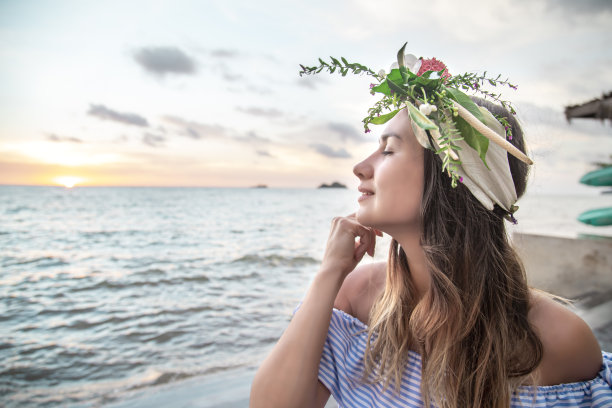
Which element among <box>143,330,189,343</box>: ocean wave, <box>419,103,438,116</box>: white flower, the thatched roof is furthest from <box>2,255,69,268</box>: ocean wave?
the thatched roof

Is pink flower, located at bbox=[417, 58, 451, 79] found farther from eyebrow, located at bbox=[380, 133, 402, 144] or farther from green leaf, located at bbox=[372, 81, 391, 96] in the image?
eyebrow, located at bbox=[380, 133, 402, 144]

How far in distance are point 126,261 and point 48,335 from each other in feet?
19.8

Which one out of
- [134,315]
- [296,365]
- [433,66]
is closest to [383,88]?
[433,66]

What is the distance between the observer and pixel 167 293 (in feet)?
25.1

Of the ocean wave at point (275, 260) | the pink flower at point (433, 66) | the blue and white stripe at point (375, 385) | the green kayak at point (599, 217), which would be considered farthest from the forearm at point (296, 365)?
the ocean wave at point (275, 260)

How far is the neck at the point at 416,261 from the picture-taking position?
1.62 m

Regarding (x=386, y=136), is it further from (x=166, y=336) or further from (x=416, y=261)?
(x=166, y=336)

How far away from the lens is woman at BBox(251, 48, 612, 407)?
135cm

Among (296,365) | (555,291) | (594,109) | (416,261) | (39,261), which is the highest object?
(594,109)

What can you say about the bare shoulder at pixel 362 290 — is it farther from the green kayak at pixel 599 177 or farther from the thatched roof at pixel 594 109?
the green kayak at pixel 599 177

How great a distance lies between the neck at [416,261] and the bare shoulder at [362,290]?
0.23 meters

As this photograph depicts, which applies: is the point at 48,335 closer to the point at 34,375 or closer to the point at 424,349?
the point at 34,375

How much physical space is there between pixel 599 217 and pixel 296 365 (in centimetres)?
724

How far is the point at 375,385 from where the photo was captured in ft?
5.13
